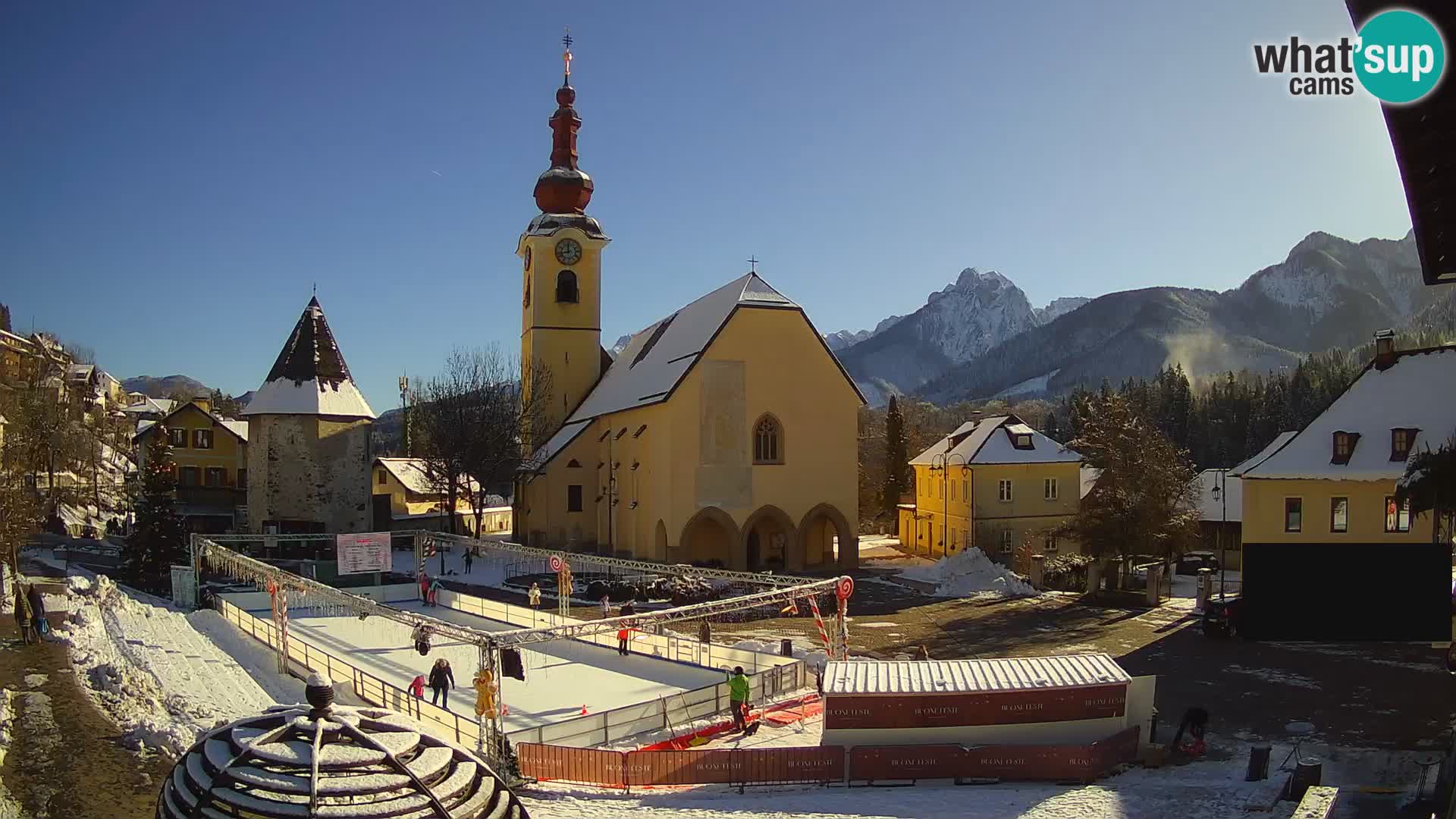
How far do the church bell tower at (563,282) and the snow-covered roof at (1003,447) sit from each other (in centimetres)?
2038

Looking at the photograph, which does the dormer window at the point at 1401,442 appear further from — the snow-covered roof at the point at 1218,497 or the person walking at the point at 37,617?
the person walking at the point at 37,617

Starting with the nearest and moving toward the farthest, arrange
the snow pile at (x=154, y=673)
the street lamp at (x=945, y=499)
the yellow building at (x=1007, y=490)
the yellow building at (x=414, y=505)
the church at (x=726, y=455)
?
the snow pile at (x=154, y=673)
the church at (x=726, y=455)
the yellow building at (x=1007, y=490)
the street lamp at (x=945, y=499)
the yellow building at (x=414, y=505)

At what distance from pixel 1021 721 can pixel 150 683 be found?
1498 centimetres

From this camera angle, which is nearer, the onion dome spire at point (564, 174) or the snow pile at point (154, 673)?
the snow pile at point (154, 673)

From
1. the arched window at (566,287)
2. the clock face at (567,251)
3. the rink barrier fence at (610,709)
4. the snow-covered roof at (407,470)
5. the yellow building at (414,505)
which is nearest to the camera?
the rink barrier fence at (610,709)

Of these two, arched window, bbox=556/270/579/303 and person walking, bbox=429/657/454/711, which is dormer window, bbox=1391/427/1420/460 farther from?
arched window, bbox=556/270/579/303

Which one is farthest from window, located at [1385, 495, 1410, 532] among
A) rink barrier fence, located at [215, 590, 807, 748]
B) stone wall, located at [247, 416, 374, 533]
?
stone wall, located at [247, 416, 374, 533]

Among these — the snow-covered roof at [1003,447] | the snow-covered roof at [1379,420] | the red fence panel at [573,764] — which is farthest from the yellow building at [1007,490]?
the red fence panel at [573,764]

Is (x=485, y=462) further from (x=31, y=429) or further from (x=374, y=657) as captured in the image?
(x=374, y=657)

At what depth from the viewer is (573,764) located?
49.3 ft

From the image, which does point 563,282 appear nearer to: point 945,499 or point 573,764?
point 945,499

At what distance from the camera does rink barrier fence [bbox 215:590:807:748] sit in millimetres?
16234

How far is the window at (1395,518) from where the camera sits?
87.5 feet

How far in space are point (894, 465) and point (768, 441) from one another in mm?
28361
